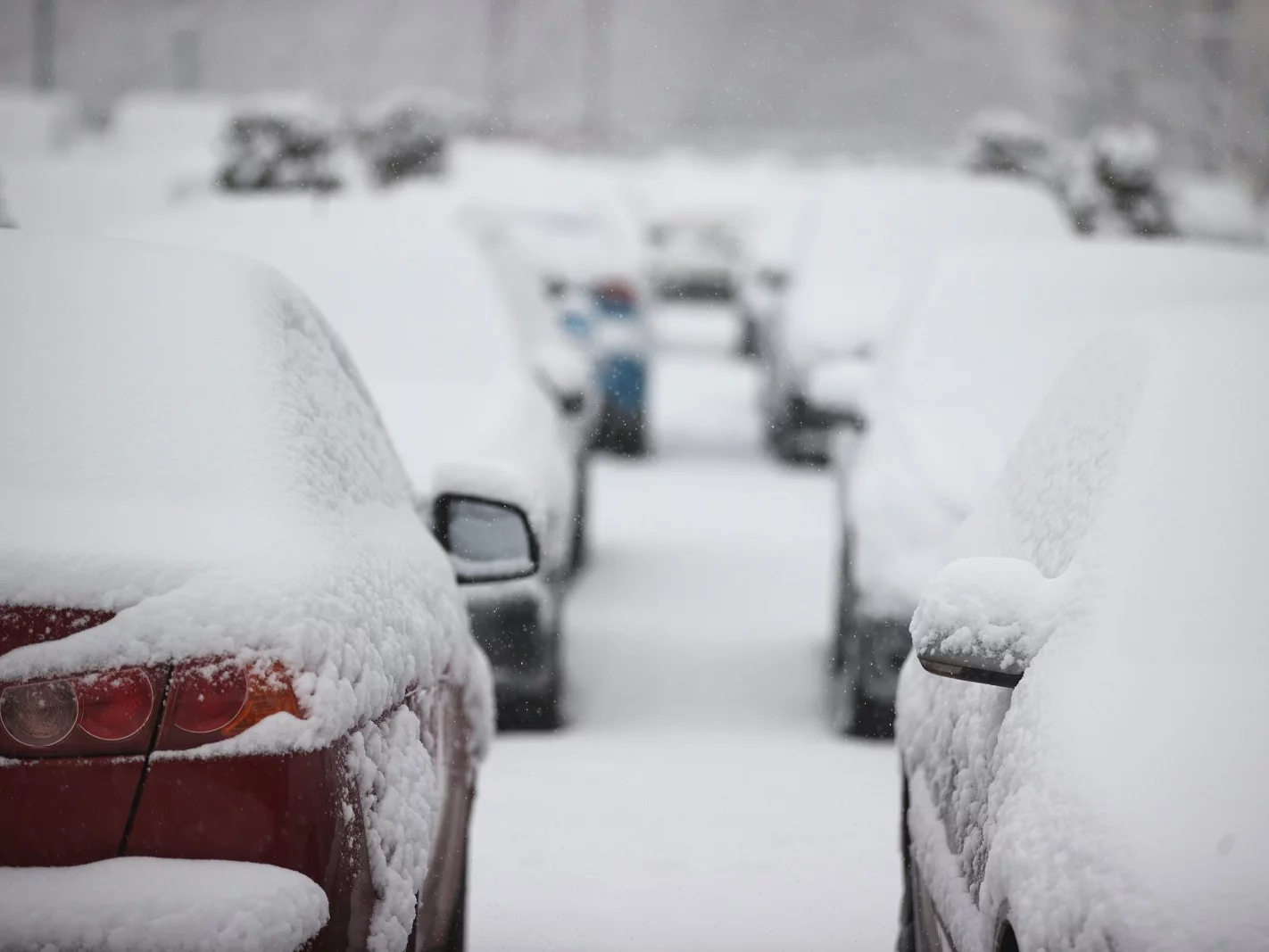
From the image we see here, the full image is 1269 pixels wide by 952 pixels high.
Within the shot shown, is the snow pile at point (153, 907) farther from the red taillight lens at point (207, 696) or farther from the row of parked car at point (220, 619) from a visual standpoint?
the red taillight lens at point (207, 696)

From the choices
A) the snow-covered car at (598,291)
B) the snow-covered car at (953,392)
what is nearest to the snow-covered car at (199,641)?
the snow-covered car at (953,392)

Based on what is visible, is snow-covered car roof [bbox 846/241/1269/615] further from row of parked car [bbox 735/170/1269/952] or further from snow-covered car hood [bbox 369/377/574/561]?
snow-covered car hood [bbox 369/377/574/561]

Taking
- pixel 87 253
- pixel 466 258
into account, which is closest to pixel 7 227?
pixel 87 253

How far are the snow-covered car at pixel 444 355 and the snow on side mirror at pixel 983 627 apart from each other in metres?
2.93

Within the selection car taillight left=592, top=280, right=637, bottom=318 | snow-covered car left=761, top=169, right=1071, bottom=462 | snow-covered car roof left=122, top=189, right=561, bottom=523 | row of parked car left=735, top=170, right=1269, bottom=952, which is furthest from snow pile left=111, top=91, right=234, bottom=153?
row of parked car left=735, top=170, right=1269, bottom=952

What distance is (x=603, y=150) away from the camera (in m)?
53.0

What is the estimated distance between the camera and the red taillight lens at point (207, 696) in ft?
7.79

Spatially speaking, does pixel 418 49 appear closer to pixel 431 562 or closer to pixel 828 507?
pixel 828 507

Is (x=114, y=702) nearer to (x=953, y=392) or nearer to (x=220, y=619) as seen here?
(x=220, y=619)

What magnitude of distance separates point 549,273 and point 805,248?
2.02 meters

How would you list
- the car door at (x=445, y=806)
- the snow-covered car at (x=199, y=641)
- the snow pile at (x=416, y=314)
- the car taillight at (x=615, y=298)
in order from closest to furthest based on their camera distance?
the snow-covered car at (x=199, y=641), the car door at (x=445, y=806), the snow pile at (x=416, y=314), the car taillight at (x=615, y=298)

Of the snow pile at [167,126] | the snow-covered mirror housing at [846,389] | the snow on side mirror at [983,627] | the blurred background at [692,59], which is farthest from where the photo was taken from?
the blurred background at [692,59]

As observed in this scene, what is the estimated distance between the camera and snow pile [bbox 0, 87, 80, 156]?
32.2 metres

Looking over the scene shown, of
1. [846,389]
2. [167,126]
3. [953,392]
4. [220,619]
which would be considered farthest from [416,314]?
[167,126]
